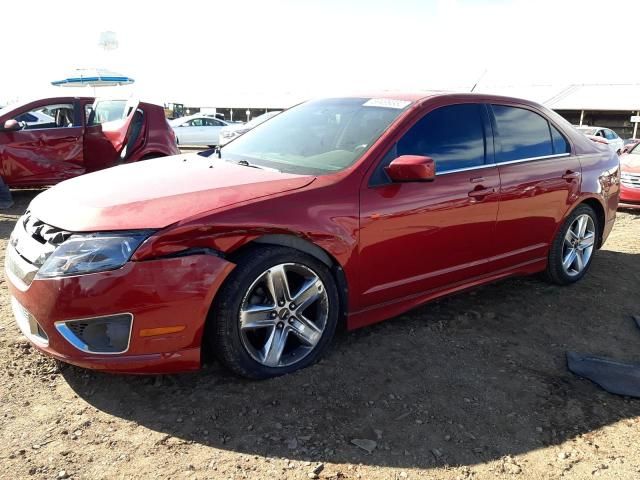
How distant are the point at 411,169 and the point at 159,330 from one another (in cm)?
162

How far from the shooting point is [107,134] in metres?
8.23

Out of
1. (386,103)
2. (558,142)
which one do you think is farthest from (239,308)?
(558,142)

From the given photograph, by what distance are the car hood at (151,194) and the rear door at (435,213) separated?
0.52 metres

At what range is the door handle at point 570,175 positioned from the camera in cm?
431

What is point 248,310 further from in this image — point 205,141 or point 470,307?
point 205,141

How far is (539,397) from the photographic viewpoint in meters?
2.88

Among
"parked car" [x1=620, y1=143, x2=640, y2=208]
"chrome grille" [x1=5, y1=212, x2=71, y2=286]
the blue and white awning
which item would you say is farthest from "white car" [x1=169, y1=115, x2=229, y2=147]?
"chrome grille" [x1=5, y1=212, x2=71, y2=286]

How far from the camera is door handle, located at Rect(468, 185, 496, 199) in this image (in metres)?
3.57

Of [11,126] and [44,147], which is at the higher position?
[11,126]

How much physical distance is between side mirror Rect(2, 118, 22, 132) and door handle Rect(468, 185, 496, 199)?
694 cm

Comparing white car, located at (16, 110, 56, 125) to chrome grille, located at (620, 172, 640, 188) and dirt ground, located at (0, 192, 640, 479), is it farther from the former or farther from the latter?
chrome grille, located at (620, 172, 640, 188)

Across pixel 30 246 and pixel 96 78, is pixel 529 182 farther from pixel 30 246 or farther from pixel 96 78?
pixel 96 78

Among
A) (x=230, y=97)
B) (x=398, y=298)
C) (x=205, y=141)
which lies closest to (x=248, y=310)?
(x=398, y=298)

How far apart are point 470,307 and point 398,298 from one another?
960 millimetres
